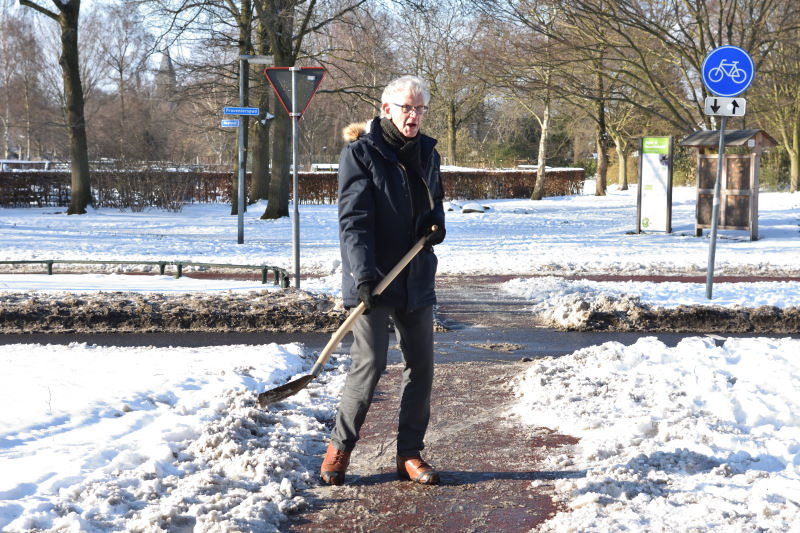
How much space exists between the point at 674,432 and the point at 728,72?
6720 millimetres

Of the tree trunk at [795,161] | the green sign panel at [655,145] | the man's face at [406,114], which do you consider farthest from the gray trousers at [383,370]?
the tree trunk at [795,161]

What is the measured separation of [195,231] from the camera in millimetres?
23125

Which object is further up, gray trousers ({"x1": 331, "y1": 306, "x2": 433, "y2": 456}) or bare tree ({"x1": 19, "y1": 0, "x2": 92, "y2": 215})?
bare tree ({"x1": 19, "y1": 0, "x2": 92, "y2": 215})

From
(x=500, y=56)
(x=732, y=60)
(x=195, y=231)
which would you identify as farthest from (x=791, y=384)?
(x=195, y=231)

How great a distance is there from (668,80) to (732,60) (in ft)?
53.3

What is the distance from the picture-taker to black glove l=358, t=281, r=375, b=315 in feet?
14.1

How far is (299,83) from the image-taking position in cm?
1184

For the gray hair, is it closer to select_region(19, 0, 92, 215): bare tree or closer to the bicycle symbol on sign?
the bicycle symbol on sign

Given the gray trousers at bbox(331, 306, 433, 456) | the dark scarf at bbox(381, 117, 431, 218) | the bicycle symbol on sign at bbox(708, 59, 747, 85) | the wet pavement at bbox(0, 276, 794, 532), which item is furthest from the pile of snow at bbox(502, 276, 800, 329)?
the dark scarf at bbox(381, 117, 431, 218)

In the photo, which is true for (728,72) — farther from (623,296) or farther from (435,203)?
(435,203)

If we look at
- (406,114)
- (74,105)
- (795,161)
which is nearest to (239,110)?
(74,105)

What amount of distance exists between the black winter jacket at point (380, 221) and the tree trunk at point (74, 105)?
2394 cm

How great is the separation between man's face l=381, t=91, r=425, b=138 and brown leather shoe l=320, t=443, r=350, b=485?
1561mm

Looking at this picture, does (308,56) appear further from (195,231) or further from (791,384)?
(791,384)
